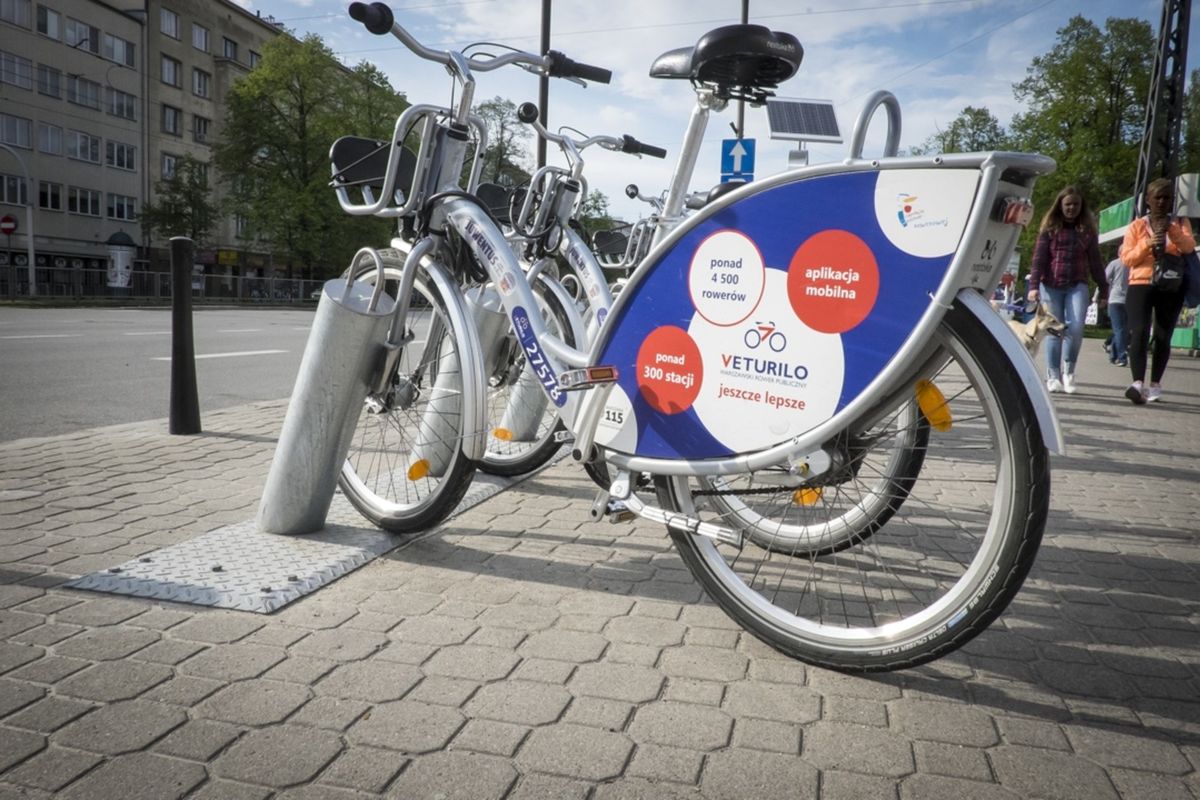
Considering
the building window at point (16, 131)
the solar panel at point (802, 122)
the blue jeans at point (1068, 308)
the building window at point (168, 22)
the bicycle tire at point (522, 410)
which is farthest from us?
the building window at point (168, 22)

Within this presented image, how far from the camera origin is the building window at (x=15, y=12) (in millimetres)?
43875

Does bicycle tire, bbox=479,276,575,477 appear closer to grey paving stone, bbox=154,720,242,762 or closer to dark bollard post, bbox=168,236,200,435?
dark bollard post, bbox=168,236,200,435

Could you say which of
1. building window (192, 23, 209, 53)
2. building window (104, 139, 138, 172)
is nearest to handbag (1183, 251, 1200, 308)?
building window (104, 139, 138, 172)

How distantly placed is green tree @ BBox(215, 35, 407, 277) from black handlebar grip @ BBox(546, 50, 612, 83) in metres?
45.5

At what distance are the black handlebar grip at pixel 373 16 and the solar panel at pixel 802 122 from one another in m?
5.36

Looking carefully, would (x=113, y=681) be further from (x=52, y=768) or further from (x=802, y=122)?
(x=802, y=122)

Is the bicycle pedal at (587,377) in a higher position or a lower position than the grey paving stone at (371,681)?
higher

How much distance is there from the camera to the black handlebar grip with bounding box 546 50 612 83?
382 cm

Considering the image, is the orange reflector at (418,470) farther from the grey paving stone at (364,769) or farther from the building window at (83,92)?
the building window at (83,92)

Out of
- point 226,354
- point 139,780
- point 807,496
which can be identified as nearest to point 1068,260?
point 807,496

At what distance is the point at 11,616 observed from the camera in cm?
278

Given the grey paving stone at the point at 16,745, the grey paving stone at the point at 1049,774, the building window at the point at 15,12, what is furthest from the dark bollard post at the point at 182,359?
the building window at the point at 15,12

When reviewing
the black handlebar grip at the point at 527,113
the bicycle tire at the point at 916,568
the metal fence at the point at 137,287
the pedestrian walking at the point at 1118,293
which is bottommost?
the metal fence at the point at 137,287

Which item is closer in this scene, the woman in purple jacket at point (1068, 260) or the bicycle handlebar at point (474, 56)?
the bicycle handlebar at point (474, 56)
